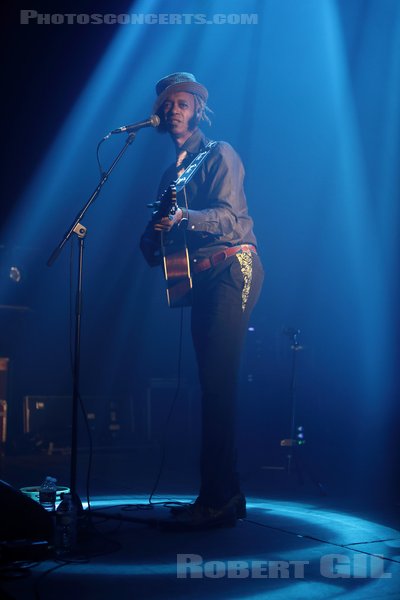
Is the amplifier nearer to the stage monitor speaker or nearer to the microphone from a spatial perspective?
the microphone

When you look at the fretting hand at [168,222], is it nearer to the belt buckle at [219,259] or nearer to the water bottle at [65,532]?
the belt buckle at [219,259]

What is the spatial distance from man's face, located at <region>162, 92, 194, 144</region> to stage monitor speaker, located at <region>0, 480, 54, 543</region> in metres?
2.08

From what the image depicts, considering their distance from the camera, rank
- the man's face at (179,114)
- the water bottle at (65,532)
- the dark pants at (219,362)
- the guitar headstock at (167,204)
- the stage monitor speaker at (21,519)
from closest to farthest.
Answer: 1. the stage monitor speaker at (21,519)
2. the water bottle at (65,532)
3. the guitar headstock at (167,204)
4. the dark pants at (219,362)
5. the man's face at (179,114)

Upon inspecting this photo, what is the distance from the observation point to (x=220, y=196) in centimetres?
330

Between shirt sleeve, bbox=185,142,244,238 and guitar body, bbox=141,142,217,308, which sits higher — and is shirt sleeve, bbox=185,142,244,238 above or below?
above

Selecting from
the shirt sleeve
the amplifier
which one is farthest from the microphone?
the amplifier

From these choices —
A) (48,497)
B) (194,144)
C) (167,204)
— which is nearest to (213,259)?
(167,204)

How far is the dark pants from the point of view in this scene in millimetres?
3082

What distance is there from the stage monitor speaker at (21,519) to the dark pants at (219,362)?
84 centimetres

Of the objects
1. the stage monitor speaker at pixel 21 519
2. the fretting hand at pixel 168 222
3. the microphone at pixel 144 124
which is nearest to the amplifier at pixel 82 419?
the microphone at pixel 144 124

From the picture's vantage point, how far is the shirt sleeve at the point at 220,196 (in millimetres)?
3174

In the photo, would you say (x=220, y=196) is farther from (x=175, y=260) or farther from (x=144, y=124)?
(x=144, y=124)

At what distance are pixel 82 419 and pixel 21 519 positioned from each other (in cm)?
507

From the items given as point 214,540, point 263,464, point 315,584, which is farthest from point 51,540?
point 263,464
